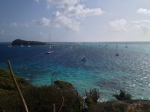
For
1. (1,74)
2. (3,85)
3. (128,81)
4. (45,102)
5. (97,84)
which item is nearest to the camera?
(45,102)

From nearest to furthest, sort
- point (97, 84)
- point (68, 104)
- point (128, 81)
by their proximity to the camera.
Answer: point (68, 104)
point (97, 84)
point (128, 81)

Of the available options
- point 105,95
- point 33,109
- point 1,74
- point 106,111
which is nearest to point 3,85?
point 1,74

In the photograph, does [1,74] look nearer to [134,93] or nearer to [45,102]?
[45,102]

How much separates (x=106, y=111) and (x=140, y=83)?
31.1 meters

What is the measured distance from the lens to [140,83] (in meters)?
42.1

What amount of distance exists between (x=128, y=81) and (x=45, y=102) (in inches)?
1304

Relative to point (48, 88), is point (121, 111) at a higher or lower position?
A: lower

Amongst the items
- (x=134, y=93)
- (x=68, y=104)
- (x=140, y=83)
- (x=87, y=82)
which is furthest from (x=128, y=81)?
(x=68, y=104)

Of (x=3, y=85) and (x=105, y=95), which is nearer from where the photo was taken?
(x=3, y=85)

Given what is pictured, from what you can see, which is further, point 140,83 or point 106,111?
point 140,83

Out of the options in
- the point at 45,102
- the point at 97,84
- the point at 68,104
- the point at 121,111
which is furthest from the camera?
the point at 97,84

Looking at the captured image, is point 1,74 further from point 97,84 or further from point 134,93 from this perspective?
point 134,93

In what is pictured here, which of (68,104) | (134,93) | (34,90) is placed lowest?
(134,93)

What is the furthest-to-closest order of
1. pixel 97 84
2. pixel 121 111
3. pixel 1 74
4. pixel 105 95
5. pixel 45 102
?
pixel 97 84, pixel 105 95, pixel 1 74, pixel 45 102, pixel 121 111
